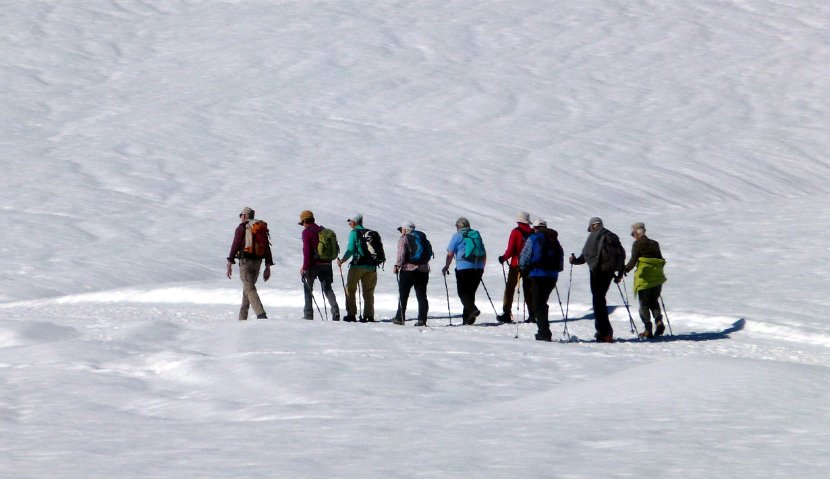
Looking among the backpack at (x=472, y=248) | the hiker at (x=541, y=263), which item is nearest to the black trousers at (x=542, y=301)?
the hiker at (x=541, y=263)

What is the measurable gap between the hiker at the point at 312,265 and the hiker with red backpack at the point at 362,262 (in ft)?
0.53

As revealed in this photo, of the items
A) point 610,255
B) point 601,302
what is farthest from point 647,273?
point 601,302

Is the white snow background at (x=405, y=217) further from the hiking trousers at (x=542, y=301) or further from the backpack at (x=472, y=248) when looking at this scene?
the backpack at (x=472, y=248)

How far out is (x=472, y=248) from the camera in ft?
43.9

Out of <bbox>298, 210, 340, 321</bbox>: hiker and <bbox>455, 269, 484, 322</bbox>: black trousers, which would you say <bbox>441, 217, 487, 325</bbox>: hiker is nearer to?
<bbox>455, 269, 484, 322</bbox>: black trousers

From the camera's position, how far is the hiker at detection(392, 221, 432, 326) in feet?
43.4

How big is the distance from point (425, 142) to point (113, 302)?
12.6 meters

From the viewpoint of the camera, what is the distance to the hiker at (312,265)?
526 inches

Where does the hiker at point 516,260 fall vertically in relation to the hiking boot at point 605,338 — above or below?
above

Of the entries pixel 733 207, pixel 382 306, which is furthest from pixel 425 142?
pixel 382 306

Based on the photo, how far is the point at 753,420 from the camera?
637 centimetres

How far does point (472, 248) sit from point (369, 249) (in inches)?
44.6

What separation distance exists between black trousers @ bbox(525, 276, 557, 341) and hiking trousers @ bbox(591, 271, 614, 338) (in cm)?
42

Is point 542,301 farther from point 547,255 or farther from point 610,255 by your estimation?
point 610,255
